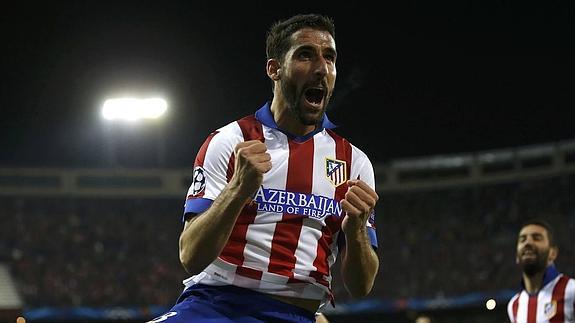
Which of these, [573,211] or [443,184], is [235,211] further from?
[443,184]

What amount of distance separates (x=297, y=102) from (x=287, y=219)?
17.2 inches

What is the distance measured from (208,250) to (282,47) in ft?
2.94

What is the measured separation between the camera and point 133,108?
24109 millimetres

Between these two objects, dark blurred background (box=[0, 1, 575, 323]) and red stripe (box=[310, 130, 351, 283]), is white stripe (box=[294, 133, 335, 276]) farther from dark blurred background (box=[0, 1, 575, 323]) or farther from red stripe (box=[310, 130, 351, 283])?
dark blurred background (box=[0, 1, 575, 323])

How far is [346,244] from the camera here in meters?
3.15

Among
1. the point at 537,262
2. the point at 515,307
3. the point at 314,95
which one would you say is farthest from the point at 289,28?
the point at 515,307

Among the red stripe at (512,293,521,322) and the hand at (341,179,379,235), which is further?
the red stripe at (512,293,521,322)

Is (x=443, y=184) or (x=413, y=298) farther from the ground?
(x=443, y=184)

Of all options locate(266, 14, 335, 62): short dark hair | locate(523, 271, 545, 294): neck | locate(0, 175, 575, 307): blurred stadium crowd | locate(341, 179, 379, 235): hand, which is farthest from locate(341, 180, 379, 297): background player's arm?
locate(0, 175, 575, 307): blurred stadium crowd

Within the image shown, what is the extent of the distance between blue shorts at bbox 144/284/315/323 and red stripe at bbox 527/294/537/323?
4.38m

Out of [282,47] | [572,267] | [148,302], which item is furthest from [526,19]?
[282,47]

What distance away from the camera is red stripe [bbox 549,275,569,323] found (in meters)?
6.84

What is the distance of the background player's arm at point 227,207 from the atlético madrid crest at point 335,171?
514 mm

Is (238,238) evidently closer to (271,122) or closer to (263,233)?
(263,233)
